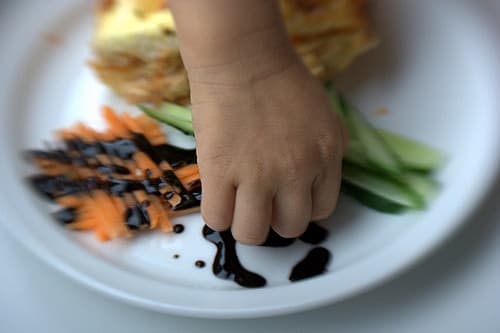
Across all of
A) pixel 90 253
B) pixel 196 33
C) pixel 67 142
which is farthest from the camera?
pixel 67 142

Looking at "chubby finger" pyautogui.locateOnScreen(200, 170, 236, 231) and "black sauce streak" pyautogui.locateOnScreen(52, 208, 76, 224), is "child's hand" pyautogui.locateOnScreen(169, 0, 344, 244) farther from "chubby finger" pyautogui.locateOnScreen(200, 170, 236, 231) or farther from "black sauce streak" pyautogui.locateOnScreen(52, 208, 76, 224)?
"black sauce streak" pyautogui.locateOnScreen(52, 208, 76, 224)

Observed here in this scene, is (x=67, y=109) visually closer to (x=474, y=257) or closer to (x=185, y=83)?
(x=185, y=83)

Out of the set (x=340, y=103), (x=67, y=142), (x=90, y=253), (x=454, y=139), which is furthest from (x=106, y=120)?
(x=454, y=139)

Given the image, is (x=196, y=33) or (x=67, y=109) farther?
(x=67, y=109)

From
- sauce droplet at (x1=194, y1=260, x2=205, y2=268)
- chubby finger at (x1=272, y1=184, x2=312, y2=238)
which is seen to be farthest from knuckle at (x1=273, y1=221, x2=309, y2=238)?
sauce droplet at (x1=194, y1=260, x2=205, y2=268)

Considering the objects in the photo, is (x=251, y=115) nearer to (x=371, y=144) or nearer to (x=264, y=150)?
(x=264, y=150)

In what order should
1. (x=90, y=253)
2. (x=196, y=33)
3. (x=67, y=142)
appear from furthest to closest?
(x=67, y=142) → (x=90, y=253) → (x=196, y=33)

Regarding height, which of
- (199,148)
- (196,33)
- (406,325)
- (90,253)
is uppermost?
(196,33)

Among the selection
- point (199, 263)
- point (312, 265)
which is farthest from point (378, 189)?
point (199, 263)
